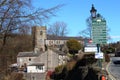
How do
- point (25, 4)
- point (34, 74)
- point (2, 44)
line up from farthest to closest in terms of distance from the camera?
point (34, 74), point (2, 44), point (25, 4)

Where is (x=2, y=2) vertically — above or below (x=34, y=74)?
above

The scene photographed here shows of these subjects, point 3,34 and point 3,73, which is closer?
point 3,34

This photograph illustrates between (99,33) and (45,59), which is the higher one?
(99,33)

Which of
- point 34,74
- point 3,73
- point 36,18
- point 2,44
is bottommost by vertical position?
→ point 34,74

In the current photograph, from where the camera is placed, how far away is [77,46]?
127 m

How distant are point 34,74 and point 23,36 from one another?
79.3 m

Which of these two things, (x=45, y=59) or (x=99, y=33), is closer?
(x=99, y=33)

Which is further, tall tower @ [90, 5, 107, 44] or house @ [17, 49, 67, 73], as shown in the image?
house @ [17, 49, 67, 73]

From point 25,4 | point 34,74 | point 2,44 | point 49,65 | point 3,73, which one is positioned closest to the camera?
point 25,4

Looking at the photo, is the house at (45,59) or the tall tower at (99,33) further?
the house at (45,59)

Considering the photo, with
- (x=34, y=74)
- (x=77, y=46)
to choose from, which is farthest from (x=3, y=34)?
(x=77, y=46)

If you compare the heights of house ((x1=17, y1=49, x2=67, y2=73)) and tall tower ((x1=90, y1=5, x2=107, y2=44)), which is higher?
tall tower ((x1=90, y1=5, x2=107, y2=44))

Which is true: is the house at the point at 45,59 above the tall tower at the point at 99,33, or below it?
below

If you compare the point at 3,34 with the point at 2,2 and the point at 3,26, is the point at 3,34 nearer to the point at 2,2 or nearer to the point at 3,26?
the point at 3,26
